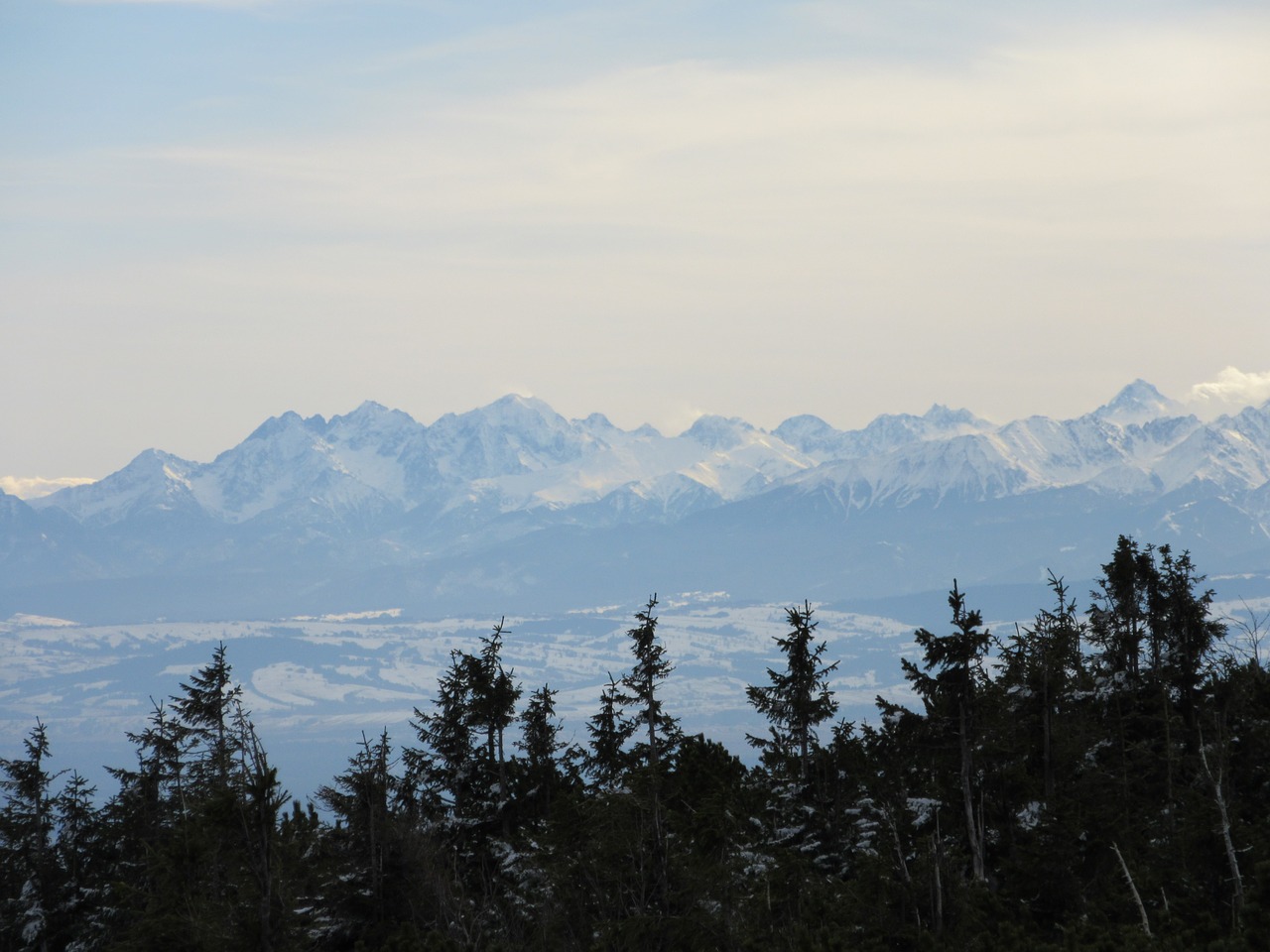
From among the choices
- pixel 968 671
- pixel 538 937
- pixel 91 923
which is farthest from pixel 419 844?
pixel 968 671

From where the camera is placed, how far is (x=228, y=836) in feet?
105

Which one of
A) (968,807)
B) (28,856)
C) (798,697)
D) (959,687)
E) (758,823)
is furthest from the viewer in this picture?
(28,856)

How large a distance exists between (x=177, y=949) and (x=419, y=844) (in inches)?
354

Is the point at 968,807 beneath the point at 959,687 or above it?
beneath

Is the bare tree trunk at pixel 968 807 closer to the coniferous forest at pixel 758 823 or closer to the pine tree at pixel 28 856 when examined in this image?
the coniferous forest at pixel 758 823

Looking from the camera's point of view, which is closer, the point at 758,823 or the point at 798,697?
the point at 758,823

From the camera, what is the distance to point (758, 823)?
42.5 meters

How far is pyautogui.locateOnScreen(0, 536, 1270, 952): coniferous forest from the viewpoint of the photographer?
3172 cm

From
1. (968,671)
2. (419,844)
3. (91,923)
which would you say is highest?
(968,671)

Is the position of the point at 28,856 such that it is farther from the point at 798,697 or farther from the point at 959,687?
the point at 959,687

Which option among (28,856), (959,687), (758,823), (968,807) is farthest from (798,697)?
(28,856)

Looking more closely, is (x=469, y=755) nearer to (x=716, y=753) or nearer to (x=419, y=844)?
(x=716, y=753)

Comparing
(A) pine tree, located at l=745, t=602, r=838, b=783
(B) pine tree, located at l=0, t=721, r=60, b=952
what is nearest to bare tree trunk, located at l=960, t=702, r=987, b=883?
(A) pine tree, located at l=745, t=602, r=838, b=783

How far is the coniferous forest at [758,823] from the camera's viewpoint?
104 feet
